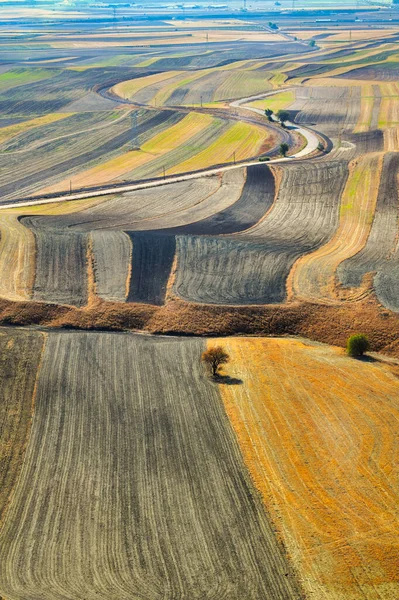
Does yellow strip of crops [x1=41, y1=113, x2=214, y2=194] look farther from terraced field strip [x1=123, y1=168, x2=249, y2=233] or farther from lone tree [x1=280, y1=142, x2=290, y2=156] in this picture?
lone tree [x1=280, y1=142, x2=290, y2=156]

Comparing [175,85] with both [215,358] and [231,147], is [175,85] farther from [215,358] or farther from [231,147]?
[215,358]

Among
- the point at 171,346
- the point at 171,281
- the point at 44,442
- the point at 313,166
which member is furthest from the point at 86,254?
the point at 313,166

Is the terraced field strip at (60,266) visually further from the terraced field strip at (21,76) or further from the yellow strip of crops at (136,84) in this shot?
the terraced field strip at (21,76)

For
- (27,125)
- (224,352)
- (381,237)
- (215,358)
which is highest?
(27,125)

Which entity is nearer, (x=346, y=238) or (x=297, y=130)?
(x=346, y=238)

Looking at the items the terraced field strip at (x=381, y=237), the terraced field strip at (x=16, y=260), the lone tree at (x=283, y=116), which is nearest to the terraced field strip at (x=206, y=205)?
the terraced field strip at (x=16, y=260)

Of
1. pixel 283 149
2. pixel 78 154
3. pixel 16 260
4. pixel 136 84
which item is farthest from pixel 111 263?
pixel 136 84
